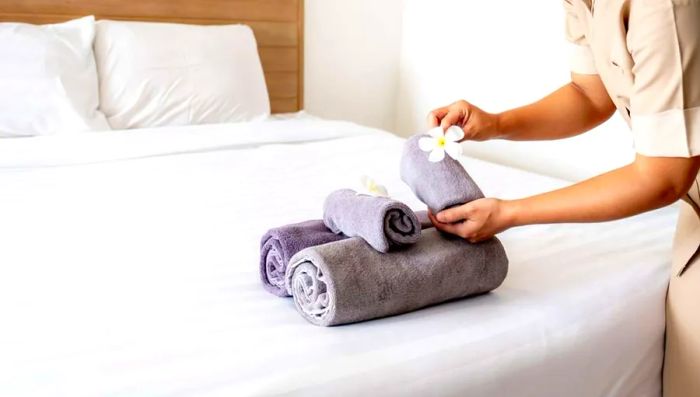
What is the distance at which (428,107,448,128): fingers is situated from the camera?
A: 46.8 inches

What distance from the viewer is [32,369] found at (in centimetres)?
82

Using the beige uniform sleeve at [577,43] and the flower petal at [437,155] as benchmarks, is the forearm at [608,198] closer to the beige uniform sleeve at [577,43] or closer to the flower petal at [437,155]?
the flower petal at [437,155]

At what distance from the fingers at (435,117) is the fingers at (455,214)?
213 millimetres

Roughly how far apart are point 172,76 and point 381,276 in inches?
70.2

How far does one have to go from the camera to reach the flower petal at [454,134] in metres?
1.11

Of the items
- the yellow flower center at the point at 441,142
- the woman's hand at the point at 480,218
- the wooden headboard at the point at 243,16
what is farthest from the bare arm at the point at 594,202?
the wooden headboard at the point at 243,16

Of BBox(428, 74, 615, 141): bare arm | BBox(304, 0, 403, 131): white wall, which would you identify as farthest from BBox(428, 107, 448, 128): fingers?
BBox(304, 0, 403, 131): white wall

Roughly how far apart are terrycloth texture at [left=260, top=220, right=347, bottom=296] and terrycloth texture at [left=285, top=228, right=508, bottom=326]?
0.15ft

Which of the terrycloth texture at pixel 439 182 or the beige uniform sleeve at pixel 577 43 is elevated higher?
the beige uniform sleeve at pixel 577 43

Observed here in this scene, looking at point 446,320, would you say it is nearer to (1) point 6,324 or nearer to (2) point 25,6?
(1) point 6,324

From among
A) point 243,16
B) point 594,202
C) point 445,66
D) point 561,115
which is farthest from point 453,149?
point 445,66

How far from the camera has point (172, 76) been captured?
96.3 inches

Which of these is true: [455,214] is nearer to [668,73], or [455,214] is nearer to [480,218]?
[480,218]

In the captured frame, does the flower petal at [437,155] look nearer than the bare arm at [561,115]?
Yes
